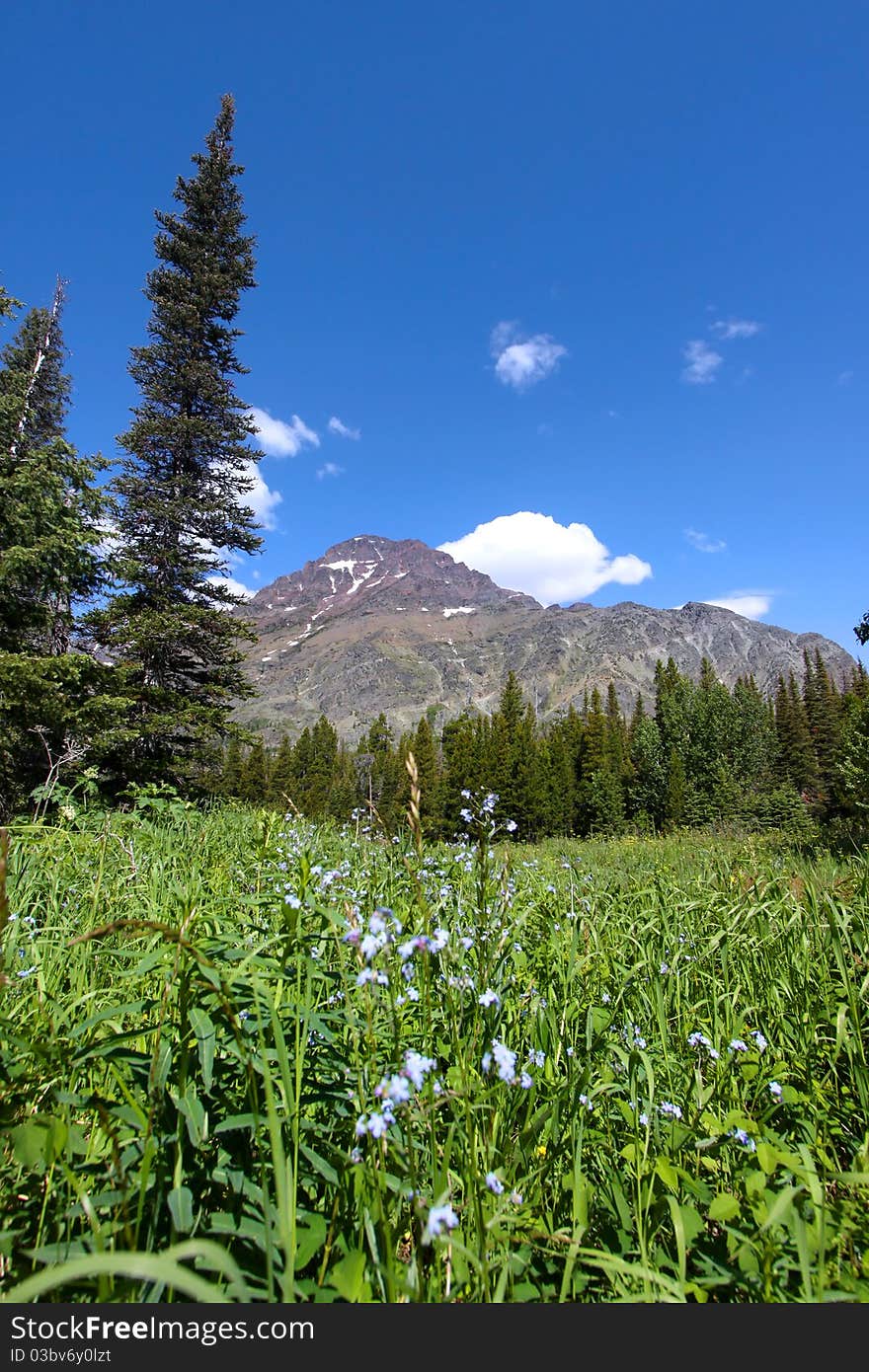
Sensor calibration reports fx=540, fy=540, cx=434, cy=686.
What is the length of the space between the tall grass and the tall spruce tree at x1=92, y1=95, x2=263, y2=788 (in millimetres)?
10864

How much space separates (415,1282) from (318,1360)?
200 mm

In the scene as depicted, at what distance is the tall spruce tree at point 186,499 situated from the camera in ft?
43.4

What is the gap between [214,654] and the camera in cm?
1448

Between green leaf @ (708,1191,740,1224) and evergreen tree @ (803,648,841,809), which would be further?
evergreen tree @ (803,648,841,809)

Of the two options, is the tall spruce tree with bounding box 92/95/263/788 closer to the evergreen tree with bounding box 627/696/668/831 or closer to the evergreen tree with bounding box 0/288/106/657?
the evergreen tree with bounding box 0/288/106/657

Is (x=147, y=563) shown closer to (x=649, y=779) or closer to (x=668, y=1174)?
(x=668, y=1174)

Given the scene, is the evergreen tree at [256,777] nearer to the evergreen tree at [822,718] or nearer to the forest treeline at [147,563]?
the forest treeline at [147,563]

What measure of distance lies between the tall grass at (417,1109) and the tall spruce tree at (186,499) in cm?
1086

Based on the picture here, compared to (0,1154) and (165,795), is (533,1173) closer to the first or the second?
(0,1154)

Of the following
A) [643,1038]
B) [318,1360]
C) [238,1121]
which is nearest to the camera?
[318,1360]

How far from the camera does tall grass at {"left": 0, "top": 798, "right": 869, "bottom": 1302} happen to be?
3.69 ft

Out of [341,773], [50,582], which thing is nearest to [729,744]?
[341,773]

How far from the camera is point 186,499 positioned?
14258mm

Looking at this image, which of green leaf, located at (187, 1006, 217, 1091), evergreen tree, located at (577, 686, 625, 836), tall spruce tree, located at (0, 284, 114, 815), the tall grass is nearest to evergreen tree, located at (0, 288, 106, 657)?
tall spruce tree, located at (0, 284, 114, 815)
